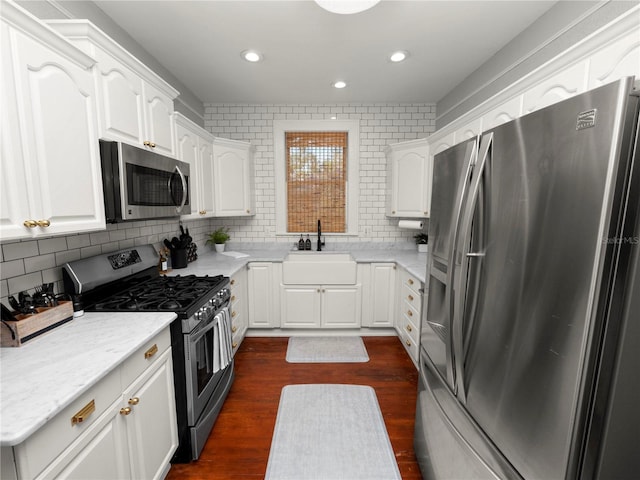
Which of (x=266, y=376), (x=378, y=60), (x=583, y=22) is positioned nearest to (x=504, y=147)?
(x=583, y=22)

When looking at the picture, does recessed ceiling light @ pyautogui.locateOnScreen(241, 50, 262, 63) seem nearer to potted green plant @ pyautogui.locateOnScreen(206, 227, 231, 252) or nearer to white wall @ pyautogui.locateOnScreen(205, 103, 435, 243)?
white wall @ pyautogui.locateOnScreen(205, 103, 435, 243)

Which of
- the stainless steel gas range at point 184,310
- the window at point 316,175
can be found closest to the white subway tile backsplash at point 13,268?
the stainless steel gas range at point 184,310

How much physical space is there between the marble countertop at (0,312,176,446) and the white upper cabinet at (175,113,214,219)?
1.20m

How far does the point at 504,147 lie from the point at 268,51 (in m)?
2.17

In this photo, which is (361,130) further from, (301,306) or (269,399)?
(269,399)

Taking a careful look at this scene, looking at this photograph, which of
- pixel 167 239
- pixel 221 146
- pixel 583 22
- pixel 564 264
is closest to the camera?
pixel 564 264

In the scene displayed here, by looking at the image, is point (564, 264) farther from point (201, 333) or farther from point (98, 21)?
point (98, 21)

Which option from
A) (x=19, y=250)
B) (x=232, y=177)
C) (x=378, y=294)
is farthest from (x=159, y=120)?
(x=378, y=294)

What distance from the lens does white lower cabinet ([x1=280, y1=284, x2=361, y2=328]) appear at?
3.16 meters

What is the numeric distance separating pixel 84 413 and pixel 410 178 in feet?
10.5

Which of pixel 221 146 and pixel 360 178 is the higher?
pixel 221 146

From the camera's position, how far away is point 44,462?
0.83 meters

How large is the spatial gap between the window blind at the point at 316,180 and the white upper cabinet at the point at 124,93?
69.6 inches

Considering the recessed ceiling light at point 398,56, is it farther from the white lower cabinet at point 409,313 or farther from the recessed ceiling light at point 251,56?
the white lower cabinet at point 409,313
